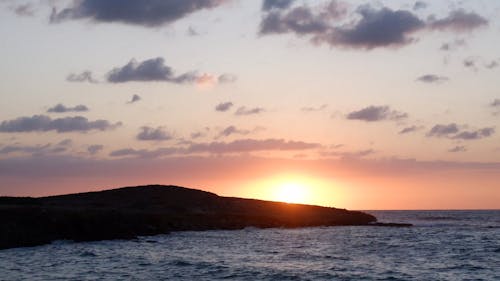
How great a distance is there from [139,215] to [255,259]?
42903 millimetres

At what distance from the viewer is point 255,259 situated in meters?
63.5

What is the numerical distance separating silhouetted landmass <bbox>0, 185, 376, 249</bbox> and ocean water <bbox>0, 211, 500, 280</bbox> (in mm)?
4295

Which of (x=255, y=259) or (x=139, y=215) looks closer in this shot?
(x=255, y=259)

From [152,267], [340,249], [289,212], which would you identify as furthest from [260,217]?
[152,267]

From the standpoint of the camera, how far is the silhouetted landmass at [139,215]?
7894cm

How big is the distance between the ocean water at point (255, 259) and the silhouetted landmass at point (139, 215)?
4.30m

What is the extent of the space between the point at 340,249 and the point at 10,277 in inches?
1572

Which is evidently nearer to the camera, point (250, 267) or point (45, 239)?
point (250, 267)

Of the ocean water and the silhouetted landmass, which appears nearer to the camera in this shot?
the ocean water

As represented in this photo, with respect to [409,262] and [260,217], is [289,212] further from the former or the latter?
[409,262]

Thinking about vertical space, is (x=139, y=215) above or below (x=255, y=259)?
above

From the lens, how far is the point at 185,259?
61.9 meters

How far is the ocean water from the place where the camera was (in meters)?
51.2

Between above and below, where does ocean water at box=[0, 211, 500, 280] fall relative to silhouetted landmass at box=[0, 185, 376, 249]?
below
